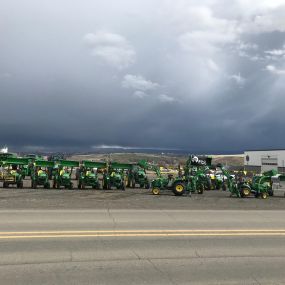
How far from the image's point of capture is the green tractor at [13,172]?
30.0 m

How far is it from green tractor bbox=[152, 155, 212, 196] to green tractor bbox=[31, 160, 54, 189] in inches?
326

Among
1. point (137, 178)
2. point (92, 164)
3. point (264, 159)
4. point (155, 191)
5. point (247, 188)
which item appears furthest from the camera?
point (264, 159)

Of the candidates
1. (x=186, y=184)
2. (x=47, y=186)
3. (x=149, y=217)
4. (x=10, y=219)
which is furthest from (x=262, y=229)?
(x=47, y=186)

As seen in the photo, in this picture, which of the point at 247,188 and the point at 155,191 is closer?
the point at 155,191

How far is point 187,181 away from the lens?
27.4m

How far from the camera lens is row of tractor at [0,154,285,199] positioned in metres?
27.4

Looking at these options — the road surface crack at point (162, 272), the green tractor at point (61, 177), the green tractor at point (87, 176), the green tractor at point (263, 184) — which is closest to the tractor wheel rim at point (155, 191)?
the green tractor at point (87, 176)

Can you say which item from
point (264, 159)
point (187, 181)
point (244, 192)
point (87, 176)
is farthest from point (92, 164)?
point (264, 159)

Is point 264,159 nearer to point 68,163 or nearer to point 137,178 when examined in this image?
point 137,178

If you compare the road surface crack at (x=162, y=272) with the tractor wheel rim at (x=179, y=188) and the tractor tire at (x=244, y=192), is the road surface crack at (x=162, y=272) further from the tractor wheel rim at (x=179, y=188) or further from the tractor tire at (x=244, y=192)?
the tractor tire at (x=244, y=192)

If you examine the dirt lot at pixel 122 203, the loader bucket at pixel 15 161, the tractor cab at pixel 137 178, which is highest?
the loader bucket at pixel 15 161

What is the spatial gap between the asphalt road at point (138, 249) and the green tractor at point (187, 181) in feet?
39.3

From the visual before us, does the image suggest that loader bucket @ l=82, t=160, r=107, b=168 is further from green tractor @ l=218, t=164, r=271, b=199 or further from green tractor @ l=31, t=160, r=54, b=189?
green tractor @ l=218, t=164, r=271, b=199

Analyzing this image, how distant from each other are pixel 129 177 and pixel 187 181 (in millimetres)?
7268
